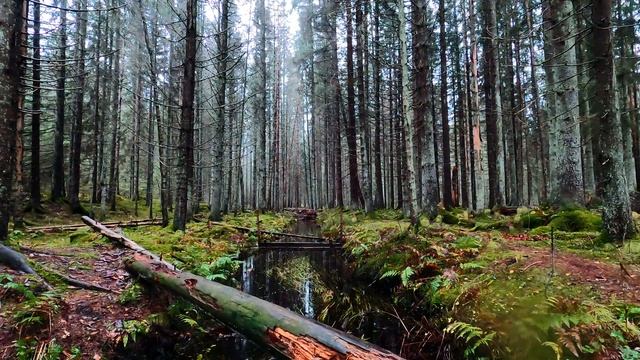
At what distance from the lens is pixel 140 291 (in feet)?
17.2

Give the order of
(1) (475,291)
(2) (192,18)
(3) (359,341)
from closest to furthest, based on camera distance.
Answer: (3) (359,341) → (1) (475,291) → (2) (192,18)

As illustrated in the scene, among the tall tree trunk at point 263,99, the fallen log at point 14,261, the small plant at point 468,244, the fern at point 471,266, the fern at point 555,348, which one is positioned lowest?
the fern at point 555,348

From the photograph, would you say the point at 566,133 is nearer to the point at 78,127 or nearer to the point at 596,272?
the point at 596,272

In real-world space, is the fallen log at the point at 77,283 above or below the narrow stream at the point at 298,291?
above

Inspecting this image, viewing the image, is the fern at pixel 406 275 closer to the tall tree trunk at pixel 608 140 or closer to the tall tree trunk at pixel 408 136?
the tall tree trunk at pixel 408 136

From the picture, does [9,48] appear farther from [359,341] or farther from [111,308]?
[359,341]

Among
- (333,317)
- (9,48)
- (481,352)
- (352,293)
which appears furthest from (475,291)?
(9,48)

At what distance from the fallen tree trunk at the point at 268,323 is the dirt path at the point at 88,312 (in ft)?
1.63

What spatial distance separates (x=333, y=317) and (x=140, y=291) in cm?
302

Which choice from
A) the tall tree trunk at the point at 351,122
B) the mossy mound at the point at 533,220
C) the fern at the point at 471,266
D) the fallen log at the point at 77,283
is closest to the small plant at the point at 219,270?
the fallen log at the point at 77,283

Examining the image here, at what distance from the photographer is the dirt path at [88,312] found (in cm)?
382

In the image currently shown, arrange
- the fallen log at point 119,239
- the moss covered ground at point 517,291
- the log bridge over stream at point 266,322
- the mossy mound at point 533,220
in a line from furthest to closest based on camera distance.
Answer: the mossy mound at point 533,220 < the fallen log at point 119,239 < the moss covered ground at point 517,291 < the log bridge over stream at point 266,322

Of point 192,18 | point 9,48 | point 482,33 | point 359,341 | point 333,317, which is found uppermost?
point 482,33

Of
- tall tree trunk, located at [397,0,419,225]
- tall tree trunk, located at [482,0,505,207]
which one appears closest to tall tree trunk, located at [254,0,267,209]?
tall tree trunk, located at [482,0,505,207]
